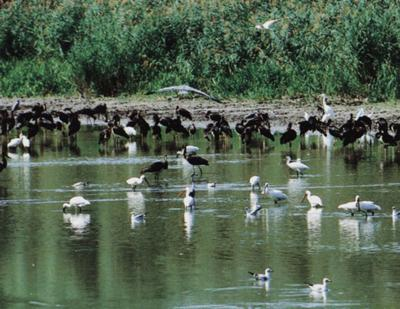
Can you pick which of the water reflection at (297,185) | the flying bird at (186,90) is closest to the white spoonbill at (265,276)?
the water reflection at (297,185)

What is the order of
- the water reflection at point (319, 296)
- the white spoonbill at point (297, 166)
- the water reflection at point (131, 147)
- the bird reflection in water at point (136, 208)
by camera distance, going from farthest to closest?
1. the water reflection at point (131, 147)
2. the white spoonbill at point (297, 166)
3. the bird reflection in water at point (136, 208)
4. the water reflection at point (319, 296)

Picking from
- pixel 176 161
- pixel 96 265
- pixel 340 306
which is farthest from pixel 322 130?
pixel 340 306

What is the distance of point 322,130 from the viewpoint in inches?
1038

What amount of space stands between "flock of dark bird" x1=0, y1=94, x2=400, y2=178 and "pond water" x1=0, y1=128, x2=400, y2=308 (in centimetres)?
133

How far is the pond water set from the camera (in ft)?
43.6

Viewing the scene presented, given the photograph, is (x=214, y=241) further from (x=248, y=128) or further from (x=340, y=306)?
(x=248, y=128)

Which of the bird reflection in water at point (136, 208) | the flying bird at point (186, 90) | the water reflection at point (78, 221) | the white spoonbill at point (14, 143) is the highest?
the flying bird at point (186, 90)

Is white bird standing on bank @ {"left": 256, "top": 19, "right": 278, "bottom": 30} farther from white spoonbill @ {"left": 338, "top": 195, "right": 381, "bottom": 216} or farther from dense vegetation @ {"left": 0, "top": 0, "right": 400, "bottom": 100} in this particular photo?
white spoonbill @ {"left": 338, "top": 195, "right": 381, "bottom": 216}

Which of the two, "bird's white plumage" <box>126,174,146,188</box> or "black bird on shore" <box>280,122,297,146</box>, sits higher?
"black bird on shore" <box>280,122,297,146</box>

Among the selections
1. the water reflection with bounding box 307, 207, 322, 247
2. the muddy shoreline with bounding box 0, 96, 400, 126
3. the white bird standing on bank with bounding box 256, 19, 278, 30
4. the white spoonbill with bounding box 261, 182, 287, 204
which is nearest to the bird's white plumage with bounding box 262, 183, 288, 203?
the white spoonbill with bounding box 261, 182, 287, 204

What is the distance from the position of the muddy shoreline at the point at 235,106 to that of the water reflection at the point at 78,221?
37.4 ft

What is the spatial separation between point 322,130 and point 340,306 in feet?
45.5

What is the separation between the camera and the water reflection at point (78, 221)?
16984 mm

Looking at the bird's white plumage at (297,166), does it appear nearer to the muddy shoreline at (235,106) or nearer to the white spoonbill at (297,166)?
the white spoonbill at (297,166)
